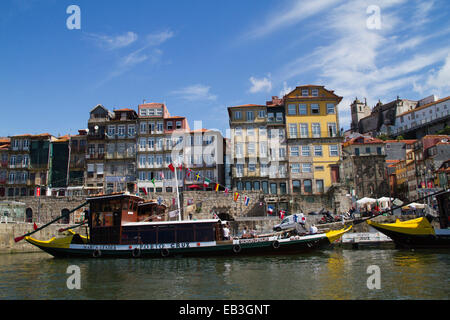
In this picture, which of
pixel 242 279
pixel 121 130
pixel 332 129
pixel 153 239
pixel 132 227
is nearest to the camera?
pixel 242 279

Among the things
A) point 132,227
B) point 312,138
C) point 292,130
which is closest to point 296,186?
point 312,138

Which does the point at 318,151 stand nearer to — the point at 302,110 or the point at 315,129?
the point at 315,129

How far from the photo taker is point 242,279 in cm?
1612

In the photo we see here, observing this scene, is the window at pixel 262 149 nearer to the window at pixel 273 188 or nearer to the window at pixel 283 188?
the window at pixel 273 188

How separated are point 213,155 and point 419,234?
31967mm

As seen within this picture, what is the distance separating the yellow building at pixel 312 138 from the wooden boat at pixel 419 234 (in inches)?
803

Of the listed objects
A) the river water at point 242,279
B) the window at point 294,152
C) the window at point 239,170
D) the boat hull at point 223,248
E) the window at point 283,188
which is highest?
the window at point 294,152

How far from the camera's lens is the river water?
1312 centimetres

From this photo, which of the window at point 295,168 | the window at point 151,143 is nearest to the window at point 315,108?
the window at point 295,168

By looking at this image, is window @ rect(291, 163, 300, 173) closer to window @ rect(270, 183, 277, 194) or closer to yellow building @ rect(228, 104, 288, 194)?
yellow building @ rect(228, 104, 288, 194)

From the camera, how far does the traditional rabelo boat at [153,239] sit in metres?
25.3

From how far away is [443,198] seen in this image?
2956 centimetres
